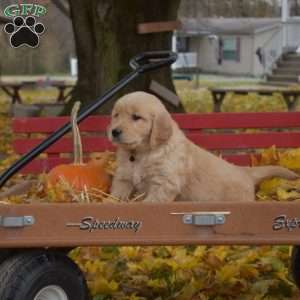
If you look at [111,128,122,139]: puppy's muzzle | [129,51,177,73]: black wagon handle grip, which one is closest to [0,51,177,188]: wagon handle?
[129,51,177,73]: black wagon handle grip

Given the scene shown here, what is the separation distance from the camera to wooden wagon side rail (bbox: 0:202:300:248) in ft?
11.0

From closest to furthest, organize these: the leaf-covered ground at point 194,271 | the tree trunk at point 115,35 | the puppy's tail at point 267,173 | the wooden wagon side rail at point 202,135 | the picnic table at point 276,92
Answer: the leaf-covered ground at point 194,271 → the puppy's tail at point 267,173 → the wooden wagon side rail at point 202,135 → the tree trunk at point 115,35 → the picnic table at point 276,92

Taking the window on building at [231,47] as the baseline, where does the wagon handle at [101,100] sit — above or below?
above

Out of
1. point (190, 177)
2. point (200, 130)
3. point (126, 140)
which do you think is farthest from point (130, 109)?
point (200, 130)

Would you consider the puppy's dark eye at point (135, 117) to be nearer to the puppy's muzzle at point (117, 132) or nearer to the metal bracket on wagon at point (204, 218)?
the puppy's muzzle at point (117, 132)

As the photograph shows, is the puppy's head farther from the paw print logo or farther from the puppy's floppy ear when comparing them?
the paw print logo

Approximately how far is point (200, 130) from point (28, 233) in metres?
2.27

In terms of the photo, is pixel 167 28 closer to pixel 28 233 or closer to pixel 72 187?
pixel 72 187

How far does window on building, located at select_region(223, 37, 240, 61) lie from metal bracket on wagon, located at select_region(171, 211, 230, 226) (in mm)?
27058

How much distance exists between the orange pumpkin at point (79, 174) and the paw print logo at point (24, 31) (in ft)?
1.39

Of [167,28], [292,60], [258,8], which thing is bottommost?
[292,60]

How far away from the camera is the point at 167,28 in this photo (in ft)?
17.8

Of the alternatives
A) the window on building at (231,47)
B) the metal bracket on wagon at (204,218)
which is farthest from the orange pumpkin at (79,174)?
the window on building at (231,47)

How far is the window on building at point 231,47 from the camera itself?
30234 mm
